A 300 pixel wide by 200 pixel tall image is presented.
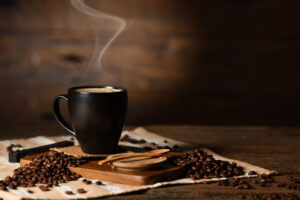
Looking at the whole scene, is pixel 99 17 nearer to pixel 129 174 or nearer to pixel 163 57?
pixel 163 57

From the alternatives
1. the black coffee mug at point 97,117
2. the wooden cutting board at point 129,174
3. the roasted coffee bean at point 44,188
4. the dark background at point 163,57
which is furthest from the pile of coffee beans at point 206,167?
the dark background at point 163,57

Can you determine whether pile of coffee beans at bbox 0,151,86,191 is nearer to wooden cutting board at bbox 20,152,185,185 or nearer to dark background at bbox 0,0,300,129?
wooden cutting board at bbox 20,152,185,185

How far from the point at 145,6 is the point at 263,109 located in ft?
2.49

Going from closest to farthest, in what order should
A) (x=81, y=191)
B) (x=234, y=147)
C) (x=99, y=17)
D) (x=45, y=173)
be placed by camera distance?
(x=81, y=191)
(x=45, y=173)
(x=234, y=147)
(x=99, y=17)

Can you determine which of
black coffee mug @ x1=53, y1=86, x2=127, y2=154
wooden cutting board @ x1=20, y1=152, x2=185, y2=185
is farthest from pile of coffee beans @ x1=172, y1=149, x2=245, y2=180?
black coffee mug @ x1=53, y1=86, x2=127, y2=154

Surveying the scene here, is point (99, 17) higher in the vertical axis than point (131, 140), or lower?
higher

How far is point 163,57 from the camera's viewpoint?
2.41 m

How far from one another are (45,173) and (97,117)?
194 mm

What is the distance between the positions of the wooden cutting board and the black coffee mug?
8 centimetres

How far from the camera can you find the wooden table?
1098 mm

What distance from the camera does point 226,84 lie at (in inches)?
96.3

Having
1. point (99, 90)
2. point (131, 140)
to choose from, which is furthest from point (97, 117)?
point (131, 140)

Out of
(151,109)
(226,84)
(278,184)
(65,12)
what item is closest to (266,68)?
(226,84)

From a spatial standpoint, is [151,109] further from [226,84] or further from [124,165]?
[124,165]
